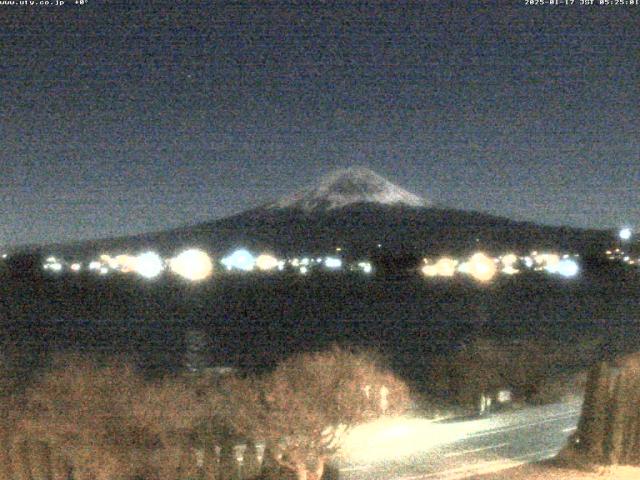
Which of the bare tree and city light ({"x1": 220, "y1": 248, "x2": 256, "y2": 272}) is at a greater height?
city light ({"x1": 220, "y1": 248, "x2": 256, "y2": 272})

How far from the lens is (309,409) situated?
10.7m

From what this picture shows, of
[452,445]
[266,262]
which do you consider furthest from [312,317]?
[452,445]

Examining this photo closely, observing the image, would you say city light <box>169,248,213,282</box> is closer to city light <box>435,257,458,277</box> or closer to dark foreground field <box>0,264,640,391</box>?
dark foreground field <box>0,264,640,391</box>

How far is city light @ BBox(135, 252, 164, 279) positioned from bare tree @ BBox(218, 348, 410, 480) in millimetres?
57720

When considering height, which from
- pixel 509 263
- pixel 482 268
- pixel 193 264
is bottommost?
pixel 482 268

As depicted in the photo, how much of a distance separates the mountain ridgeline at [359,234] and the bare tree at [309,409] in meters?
67.5

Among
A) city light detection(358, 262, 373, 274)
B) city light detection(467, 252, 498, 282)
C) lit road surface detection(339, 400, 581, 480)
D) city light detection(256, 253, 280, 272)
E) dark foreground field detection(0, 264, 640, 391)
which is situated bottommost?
lit road surface detection(339, 400, 581, 480)

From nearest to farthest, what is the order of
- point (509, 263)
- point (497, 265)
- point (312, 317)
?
point (312, 317), point (497, 265), point (509, 263)

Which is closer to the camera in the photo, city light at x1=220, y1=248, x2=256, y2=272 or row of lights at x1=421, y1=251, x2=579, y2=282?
row of lights at x1=421, y1=251, x2=579, y2=282

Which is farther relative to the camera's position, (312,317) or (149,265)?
(149,265)

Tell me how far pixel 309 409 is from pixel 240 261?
2578 inches

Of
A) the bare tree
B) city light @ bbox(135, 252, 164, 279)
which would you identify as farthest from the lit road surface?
city light @ bbox(135, 252, 164, 279)

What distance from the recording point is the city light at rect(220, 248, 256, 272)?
2879 inches

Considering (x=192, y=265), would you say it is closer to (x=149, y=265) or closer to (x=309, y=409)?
(x=149, y=265)
